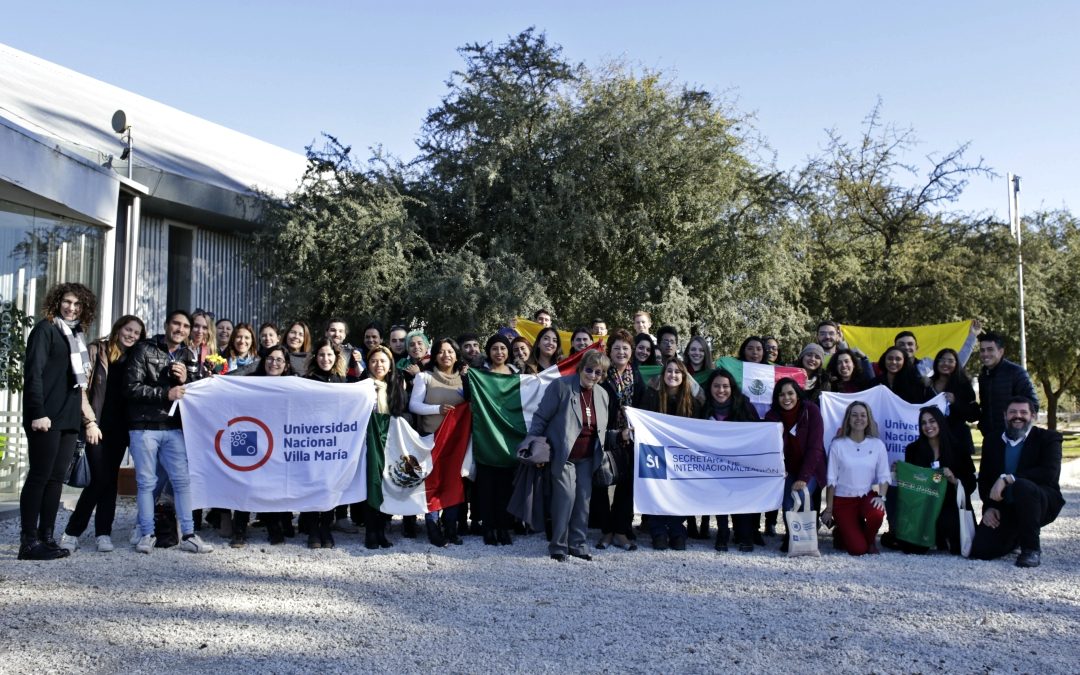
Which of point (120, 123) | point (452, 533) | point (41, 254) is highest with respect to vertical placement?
point (120, 123)

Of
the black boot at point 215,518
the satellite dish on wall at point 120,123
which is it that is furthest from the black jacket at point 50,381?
the satellite dish on wall at point 120,123

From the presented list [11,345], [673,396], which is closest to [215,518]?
[11,345]

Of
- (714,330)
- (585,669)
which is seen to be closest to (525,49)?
(714,330)

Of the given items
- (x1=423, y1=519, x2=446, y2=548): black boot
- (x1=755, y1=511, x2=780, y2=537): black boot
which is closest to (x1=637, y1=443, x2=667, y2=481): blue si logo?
(x1=755, y1=511, x2=780, y2=537): black boot

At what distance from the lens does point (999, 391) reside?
358 inches

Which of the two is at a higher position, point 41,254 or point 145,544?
point 41,254

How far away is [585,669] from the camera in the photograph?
482cm

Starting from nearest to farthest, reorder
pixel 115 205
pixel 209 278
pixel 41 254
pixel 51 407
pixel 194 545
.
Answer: pixel 51 407
pixel 194 545
pixel 41 254
pixel 115 205
pixel 209 278

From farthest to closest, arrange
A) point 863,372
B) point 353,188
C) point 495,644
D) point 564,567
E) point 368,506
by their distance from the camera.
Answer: point 353,188 → point 863,372 → point 368,506 → point 564,567 → point 495,644

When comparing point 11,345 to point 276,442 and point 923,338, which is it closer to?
point 276,442

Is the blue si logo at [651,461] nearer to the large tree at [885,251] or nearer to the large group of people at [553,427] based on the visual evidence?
the large group of people at [553,427]

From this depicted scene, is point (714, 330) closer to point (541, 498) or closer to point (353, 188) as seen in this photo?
point (353, 188)

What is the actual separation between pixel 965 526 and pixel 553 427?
12.6ft

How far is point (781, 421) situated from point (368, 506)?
13.3 ft
